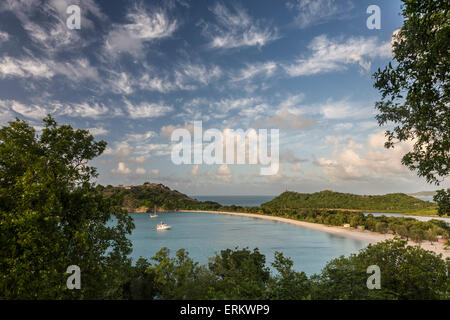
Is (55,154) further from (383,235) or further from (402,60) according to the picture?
(383,235)

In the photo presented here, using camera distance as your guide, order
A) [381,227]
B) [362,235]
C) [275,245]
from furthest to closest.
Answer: [362,235], [381,227], [275,245]

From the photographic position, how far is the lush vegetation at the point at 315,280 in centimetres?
574

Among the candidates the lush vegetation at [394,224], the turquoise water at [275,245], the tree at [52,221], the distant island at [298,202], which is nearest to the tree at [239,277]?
the tree at [52,221]

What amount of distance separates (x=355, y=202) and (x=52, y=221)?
11705cm

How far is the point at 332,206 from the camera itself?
102375 millimetres

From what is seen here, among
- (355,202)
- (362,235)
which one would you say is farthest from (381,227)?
(355,202)

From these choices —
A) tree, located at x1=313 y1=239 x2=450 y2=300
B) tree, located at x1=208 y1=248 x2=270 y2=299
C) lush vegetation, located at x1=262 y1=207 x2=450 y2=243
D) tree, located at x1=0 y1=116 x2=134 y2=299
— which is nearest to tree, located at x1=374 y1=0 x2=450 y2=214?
tree, located at x1=313 y1=239 x2=450 y2=300

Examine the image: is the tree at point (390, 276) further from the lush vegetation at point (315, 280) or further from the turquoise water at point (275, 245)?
the turquoise water at point (275, 245)

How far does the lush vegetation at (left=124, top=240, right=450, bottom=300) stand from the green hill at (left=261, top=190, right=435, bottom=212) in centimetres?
9780

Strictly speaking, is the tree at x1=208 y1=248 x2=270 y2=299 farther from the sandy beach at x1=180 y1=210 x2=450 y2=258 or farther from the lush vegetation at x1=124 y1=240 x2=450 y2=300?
the sandy beach at x1=180 y1=210 x2=450 y2=258

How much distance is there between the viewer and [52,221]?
561 cm

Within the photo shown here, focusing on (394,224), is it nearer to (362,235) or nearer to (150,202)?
(362,235)
